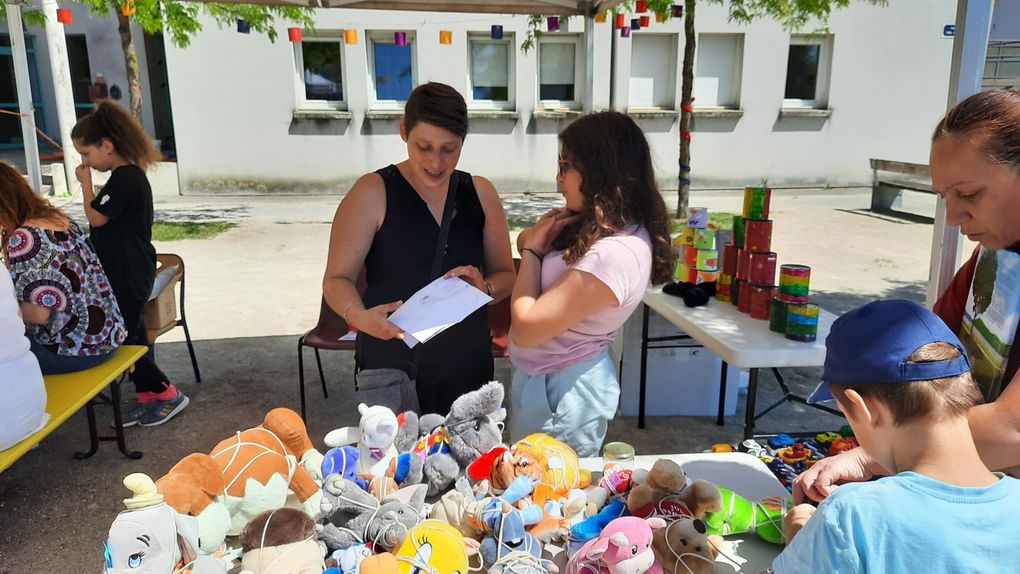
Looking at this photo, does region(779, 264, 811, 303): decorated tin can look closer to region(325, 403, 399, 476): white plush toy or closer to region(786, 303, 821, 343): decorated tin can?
region(786, 303, 821, 343): decorated tin can

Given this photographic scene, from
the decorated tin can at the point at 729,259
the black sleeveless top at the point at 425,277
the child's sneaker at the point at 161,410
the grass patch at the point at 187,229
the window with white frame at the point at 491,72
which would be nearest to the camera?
the black sleeveless top at the point at 425,277

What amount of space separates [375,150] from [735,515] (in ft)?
38.5

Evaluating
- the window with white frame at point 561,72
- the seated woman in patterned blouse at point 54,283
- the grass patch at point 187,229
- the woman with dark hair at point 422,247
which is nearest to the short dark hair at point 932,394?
the woman with dark hair at point 422,247

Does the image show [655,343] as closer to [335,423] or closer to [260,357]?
[335,423]

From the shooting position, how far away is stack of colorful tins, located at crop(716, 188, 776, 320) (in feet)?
9.75

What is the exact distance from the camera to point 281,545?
1382mm

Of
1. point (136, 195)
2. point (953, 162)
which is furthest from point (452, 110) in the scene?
point (136, 195)

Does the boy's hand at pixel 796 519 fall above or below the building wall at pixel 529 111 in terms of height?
below

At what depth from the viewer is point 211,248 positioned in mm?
8445

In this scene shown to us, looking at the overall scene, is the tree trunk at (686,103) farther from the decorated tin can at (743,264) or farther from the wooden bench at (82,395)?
the wooden bench at (82,395)

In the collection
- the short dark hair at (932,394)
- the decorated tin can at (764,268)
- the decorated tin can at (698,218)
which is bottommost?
the decorated tin can at (764,268)

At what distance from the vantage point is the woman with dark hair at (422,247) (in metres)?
2.16

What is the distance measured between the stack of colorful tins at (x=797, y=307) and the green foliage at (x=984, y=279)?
1.17 metres

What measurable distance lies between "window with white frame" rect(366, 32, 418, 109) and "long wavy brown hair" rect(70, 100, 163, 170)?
861cm
